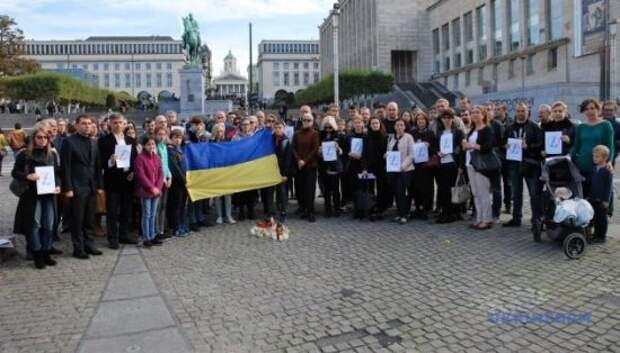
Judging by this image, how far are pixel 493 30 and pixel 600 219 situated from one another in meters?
59.5

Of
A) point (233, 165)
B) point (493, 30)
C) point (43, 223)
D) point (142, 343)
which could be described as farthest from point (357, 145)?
point (493, 30)

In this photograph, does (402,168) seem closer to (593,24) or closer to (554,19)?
(593,24)

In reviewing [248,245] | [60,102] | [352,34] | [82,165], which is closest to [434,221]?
[248,245]

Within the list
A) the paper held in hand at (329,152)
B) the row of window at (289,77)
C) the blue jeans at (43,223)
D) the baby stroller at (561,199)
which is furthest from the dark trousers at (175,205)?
the row of window at (289,77)

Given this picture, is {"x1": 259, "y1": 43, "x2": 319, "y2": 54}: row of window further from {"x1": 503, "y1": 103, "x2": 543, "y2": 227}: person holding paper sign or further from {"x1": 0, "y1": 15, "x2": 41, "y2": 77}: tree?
{"x1": 503, "y1": 103, "x2": 543, "y2": 227}: person holding paper sign

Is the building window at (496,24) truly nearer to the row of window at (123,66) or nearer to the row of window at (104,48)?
the row of window at (104,48)

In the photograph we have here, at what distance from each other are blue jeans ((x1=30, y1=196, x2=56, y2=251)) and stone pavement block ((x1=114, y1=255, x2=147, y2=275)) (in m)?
1.12

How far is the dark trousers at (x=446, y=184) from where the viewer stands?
10.7 m

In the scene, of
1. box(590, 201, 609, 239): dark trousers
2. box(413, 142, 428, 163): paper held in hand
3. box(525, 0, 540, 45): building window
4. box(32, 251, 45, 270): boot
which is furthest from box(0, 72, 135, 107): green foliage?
box(590, 201, 609, 239): dark trousers

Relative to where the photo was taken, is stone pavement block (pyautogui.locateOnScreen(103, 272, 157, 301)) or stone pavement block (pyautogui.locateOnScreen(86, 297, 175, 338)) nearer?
stone pavement block (pyautogui.locateOnScreen(86, 297, 175, 338))

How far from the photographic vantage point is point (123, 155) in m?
9.09

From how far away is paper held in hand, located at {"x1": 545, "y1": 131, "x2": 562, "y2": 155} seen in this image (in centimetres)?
919

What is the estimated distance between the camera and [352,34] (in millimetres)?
97625

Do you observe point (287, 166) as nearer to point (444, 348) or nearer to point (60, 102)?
point (444, 348)
